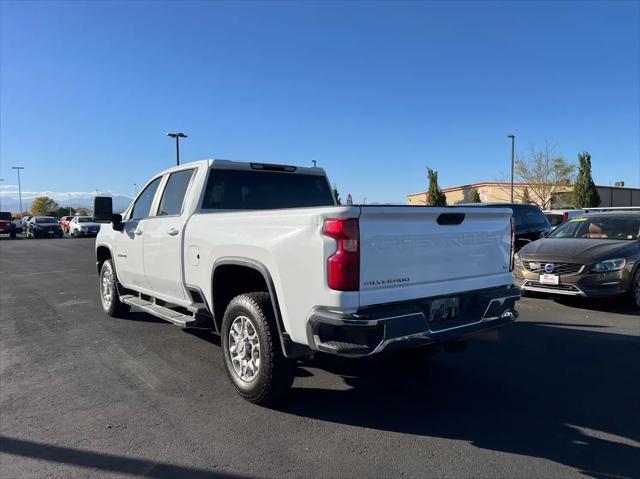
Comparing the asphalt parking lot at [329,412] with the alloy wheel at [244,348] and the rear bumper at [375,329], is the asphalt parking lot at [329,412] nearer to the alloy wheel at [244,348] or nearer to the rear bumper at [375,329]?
the alloy wheel at [244,348]

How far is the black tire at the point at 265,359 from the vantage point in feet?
12.1

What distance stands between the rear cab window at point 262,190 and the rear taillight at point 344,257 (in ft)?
7.51

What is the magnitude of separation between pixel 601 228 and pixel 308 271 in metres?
7.51

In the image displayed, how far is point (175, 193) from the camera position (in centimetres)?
548

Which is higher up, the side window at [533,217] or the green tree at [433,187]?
the green tree at [433,187]

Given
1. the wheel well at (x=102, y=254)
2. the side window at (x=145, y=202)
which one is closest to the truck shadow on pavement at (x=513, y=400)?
the side window at (x=145, y=202)

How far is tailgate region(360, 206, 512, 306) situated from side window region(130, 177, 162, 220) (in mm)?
3633

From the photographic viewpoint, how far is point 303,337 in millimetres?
3369

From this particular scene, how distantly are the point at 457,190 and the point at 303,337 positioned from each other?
59393 millimetres

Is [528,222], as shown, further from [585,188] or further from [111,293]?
[585,188]

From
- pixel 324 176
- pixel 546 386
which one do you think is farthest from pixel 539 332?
pixel 324 176

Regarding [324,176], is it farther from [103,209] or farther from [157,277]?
[103,209]

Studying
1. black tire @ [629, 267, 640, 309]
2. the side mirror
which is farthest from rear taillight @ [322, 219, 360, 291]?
black tire @ [629, 267, 640, 309]

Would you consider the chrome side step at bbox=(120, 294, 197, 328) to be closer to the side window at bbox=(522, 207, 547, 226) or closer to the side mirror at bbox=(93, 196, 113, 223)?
the side mirror at bbox=(93, 196, 113, 223)
